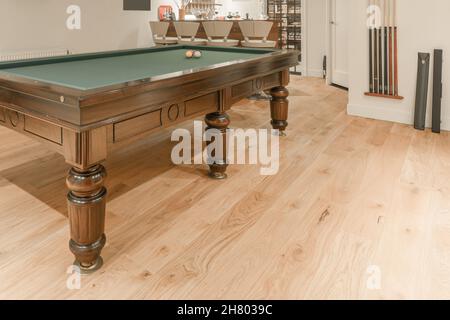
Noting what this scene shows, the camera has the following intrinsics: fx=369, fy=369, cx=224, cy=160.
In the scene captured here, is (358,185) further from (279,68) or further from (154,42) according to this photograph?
(154,42)

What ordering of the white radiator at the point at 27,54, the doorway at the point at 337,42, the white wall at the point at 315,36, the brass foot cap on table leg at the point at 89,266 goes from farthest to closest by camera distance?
the white wall at the point at 315,36, the doorway at the point at 337,42, the white radiator at the point at 27,54, the brass foot cap on table leg at the point at 89,266

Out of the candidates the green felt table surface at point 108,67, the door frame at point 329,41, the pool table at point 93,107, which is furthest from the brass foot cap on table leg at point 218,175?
the door frame at point 329,41

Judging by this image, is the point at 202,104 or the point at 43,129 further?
the point at 202,104

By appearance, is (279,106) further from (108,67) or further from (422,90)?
(108,67)

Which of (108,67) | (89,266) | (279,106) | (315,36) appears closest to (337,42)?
(315,36)

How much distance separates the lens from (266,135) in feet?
11.5

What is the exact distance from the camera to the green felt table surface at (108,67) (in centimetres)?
171

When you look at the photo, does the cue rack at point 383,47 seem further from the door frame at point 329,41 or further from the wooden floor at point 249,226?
the door frame at point 329,41

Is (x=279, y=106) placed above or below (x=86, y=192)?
above

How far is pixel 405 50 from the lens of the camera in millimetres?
3652

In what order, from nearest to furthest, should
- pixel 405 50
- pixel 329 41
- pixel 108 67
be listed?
1. pixel 108 67
2. pixel 405 50
3. pixel 329 41

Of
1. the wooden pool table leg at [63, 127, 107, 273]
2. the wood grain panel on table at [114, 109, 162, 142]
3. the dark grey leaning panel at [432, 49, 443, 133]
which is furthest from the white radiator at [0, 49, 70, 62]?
the dark grey leaning panel at [432, 49, 443, 133]

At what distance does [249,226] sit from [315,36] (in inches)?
234

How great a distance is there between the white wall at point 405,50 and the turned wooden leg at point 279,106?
1.20 metres
